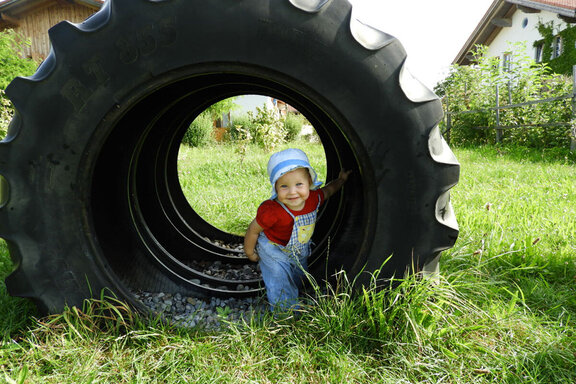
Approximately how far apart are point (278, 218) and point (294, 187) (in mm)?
212

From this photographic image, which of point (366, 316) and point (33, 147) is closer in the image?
point (33, 147)

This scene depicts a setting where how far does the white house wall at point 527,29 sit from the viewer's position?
19062 mm

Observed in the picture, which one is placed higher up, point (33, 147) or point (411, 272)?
point (33, 147)

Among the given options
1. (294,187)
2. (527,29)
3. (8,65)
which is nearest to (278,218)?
(294,187)

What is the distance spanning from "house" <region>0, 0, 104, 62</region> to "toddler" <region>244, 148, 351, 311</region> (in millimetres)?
16339

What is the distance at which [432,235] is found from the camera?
5.55ft

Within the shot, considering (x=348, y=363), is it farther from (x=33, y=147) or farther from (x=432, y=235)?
(x=33, y=147)

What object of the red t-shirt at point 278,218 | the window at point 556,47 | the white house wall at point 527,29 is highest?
the white house wall at point 527,29

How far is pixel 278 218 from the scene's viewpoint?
2264 mm

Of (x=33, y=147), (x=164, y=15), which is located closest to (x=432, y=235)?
(x=164, y=15)

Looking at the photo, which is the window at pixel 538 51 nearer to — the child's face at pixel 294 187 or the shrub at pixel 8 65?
the shrub at pixel 8 65

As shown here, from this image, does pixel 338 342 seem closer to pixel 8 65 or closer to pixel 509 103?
pixel 8 65

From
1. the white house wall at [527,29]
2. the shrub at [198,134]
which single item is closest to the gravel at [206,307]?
the shrub at [198,134]

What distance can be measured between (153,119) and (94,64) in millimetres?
851
